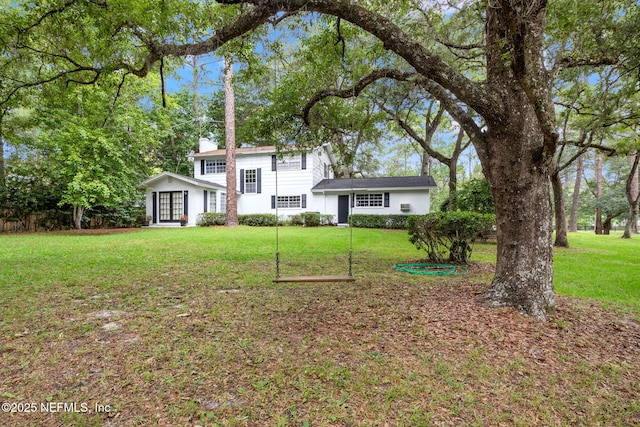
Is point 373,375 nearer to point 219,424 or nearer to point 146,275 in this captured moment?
point 219,424

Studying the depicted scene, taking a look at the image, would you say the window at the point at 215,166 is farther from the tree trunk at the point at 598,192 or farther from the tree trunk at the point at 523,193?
the tree trunk at the point at 598,192

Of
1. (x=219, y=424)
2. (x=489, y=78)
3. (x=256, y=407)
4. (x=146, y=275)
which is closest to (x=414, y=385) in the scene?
(x=256, y=407)

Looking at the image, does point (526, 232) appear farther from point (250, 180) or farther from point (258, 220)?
point (250, 180)

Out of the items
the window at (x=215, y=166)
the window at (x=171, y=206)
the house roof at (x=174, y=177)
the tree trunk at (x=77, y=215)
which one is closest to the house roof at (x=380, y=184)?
the window at (x=215, y=166)

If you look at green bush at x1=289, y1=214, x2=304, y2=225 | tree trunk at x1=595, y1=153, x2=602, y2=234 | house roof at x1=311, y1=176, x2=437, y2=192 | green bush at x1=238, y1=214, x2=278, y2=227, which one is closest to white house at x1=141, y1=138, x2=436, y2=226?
house roof at x1=311, y1=176, x2=437, y2=192

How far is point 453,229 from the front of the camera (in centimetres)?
622

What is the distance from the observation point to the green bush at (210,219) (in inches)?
706

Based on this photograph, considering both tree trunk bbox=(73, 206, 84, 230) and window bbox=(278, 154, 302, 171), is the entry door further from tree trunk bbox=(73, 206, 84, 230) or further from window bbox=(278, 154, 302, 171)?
tree trunk bbox=(73, 206, 84, 230)

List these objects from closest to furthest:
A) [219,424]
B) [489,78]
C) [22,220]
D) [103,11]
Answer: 1. [219,424]
2. [489,78]
3. [103,11]
4. [22,220]

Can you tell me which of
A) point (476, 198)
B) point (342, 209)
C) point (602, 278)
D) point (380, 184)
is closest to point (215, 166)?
point (342, 209)

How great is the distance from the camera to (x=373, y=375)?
2.32 metres

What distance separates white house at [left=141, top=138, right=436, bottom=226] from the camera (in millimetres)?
18047

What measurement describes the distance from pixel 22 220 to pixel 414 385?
63.3 ft

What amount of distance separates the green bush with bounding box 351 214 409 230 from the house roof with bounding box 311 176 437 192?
1.78 metres
